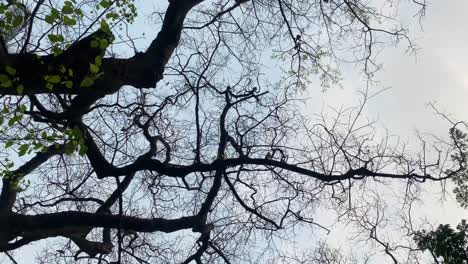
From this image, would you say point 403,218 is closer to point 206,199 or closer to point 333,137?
point 333,137

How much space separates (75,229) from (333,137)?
174 inches

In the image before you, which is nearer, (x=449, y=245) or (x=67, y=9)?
(x=67, y=9)

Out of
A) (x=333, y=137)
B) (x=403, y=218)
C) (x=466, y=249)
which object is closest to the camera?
(x=333, y=137)

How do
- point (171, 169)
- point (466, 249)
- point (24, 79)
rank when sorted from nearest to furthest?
point (24, 79), point (171, 169), point (466, 249)

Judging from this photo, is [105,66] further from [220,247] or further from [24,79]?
[220,247]

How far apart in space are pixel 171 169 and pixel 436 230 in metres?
6.33

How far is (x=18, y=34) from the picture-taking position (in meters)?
7.49

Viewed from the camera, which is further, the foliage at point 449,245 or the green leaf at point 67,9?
the foliage at point 449,245

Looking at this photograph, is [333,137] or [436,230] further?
[436,230]

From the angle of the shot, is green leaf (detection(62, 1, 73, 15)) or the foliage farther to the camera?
the foliage

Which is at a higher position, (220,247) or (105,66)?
(105,66)

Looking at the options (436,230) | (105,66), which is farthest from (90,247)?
(436,230)

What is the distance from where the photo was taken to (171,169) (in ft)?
25.2

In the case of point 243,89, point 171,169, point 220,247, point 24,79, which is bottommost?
point 220,247
